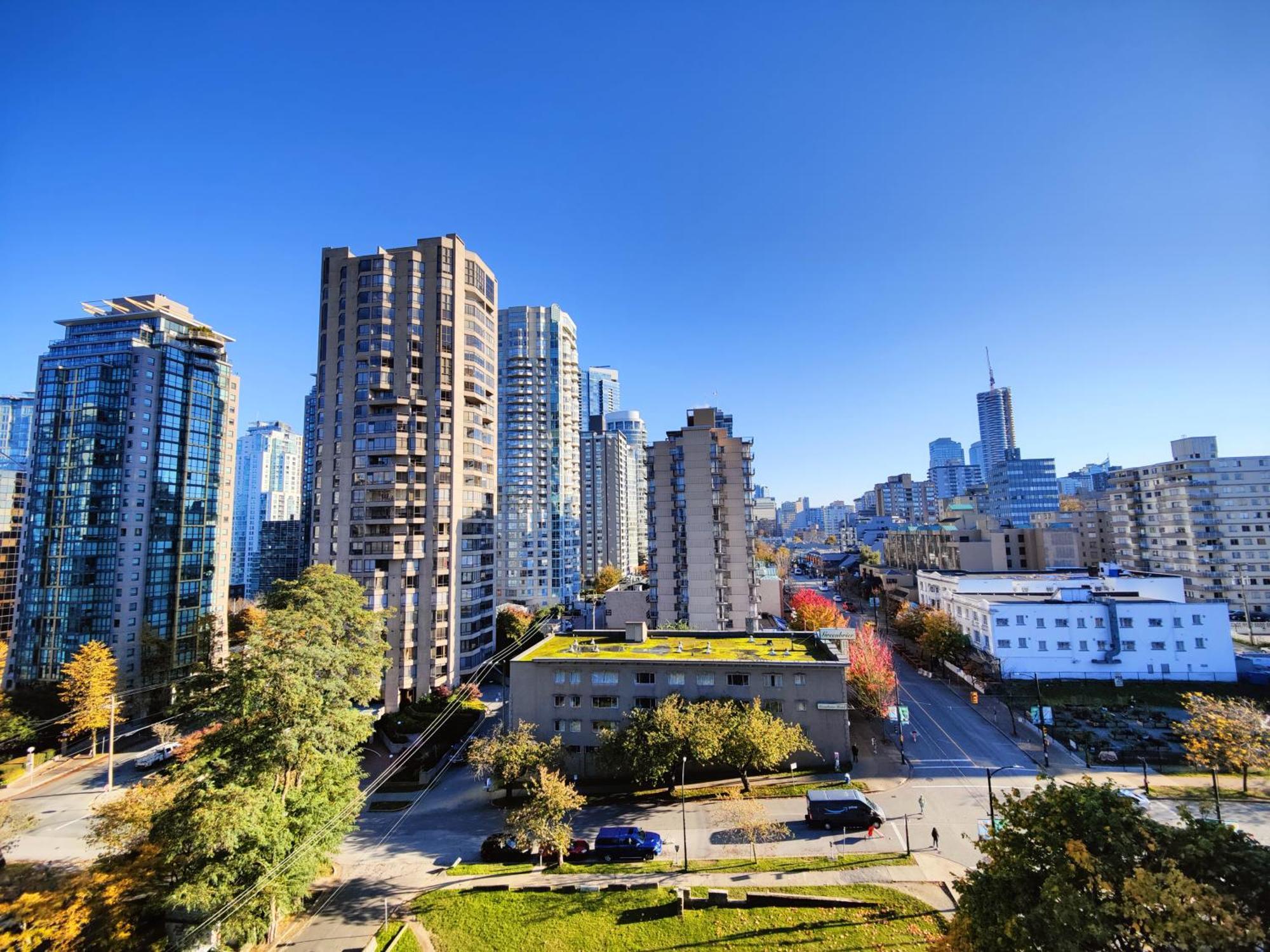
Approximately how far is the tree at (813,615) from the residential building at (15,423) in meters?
123

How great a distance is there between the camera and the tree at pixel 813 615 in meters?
69.1

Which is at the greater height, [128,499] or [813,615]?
[128,499]

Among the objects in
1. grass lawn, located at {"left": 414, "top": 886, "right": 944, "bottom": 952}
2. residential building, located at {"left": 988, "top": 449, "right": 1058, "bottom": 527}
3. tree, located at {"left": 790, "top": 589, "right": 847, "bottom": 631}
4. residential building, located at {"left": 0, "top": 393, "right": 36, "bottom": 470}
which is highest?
residential building, located at {"left": 0, "top": 393, "right": 36, "bottom": 470}

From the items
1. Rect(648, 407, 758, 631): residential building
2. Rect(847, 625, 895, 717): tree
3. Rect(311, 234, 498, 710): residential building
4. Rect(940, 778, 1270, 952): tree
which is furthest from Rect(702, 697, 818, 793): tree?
Rect(311, 234, 498, 710): residential building

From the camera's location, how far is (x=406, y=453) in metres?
57.1

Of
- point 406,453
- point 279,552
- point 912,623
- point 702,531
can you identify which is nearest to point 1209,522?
point 912,623

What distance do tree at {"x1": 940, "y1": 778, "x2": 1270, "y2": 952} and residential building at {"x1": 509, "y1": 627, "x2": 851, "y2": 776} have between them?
77.6 feet

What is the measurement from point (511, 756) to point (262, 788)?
47.6ft

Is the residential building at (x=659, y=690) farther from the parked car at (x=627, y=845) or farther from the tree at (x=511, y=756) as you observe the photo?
the parked car at (x=627, y=845)

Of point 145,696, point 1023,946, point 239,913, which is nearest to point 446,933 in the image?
point 239,913

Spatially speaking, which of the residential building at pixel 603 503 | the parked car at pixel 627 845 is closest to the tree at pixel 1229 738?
the parked car at pixel 627 845

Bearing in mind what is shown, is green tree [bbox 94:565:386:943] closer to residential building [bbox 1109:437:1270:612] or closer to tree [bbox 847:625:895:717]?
tree [bbox 847:625:895:717]

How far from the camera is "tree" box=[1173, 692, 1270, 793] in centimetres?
3484

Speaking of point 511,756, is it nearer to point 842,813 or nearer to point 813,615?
point 842,813
